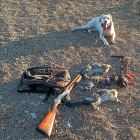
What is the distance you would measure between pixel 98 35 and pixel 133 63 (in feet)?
5.46

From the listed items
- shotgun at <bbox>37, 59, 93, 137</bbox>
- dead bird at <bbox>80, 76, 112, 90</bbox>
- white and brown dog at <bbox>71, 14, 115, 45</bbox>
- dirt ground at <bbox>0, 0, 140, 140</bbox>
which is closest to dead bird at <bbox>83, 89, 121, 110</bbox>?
dirt ground at <bbox>0, 0, 140, 140</bbox>

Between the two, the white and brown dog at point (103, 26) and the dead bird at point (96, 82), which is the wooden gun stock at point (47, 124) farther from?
the white and brown dog at point (103, 26)

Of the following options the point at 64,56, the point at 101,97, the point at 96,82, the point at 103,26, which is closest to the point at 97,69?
the point at 96,82

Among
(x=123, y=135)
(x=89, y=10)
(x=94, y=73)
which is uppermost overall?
(x=89, y=10)

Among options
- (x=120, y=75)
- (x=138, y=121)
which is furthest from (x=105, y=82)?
(x=138, y=121)

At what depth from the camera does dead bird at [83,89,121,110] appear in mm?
3961

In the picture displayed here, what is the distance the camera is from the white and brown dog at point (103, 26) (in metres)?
5.97

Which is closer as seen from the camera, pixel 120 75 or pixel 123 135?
pixel 123 135

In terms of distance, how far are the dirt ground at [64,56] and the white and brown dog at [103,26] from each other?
7.8 inches

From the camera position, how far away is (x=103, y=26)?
6.04 m

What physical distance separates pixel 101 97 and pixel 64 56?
1.86 m

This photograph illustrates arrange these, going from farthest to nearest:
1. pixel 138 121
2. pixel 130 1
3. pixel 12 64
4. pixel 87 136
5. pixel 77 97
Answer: pixel 130 1 → pixel 12 64 → pixel 77 97 → pixel 138 121 → pixel 87 136

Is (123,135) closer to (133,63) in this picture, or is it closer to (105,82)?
(105,82)

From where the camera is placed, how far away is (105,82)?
443 centimetres
